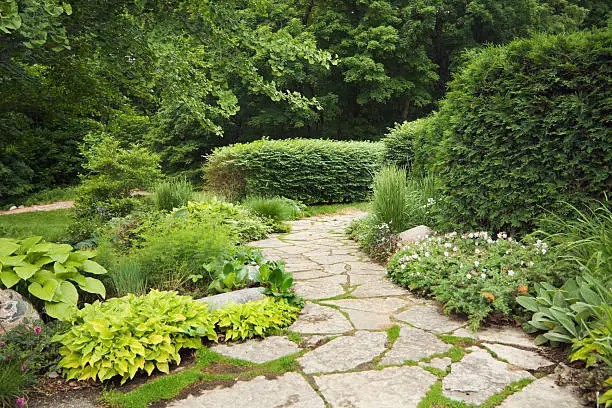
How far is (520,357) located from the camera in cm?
251

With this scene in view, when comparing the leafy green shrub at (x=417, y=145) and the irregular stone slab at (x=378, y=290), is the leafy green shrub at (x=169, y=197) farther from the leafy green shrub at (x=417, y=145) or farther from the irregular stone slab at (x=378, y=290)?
the irregular stone slab at (x=378, y=290)

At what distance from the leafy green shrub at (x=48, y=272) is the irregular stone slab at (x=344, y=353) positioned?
1530mm

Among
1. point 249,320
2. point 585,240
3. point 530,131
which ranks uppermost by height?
point 530,131

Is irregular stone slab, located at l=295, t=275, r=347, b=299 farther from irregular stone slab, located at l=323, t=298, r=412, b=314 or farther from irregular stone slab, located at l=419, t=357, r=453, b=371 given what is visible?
irregular stone slab, located at l=419, t=357, r=453, b=371

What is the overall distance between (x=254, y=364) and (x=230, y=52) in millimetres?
3361

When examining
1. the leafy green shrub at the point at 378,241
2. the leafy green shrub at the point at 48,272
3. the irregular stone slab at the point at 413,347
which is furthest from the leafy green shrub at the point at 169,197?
the irregular stone slab at the point at 413,347

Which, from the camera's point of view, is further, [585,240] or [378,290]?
[378,290]

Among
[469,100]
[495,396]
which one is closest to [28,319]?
[495,396]

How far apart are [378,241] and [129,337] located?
3.39m

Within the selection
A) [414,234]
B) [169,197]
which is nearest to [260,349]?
[414,234]

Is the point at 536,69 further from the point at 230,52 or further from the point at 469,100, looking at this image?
the point at 230,52

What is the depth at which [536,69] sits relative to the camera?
391cm

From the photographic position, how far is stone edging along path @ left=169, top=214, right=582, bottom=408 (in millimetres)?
2109

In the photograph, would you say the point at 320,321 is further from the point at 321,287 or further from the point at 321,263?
the point at 321,263
